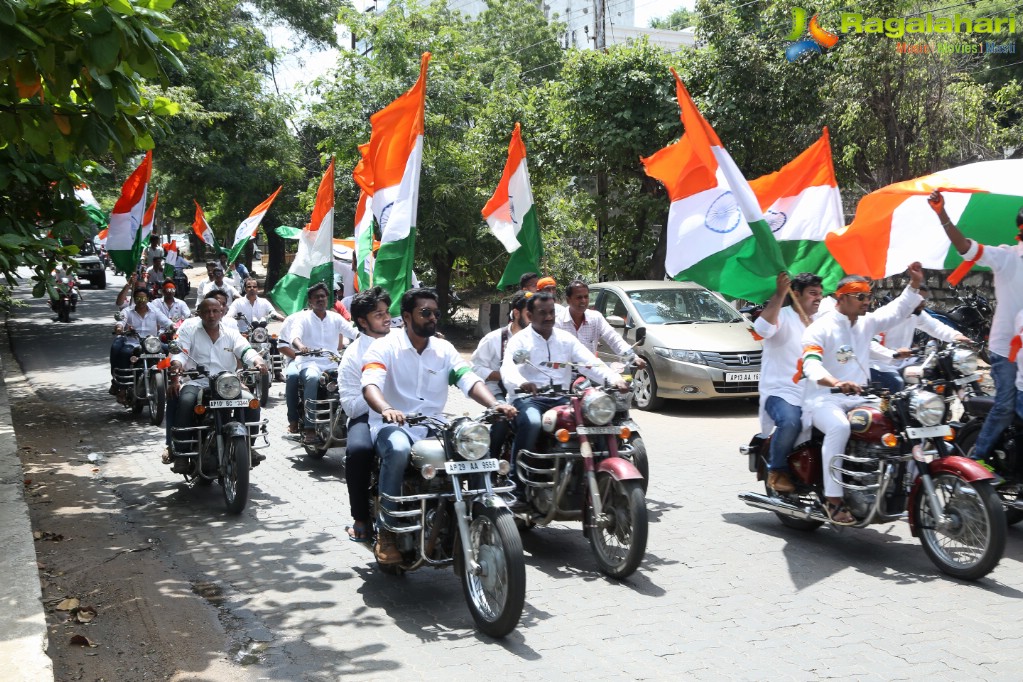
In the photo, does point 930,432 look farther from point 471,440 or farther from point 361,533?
point 361,533

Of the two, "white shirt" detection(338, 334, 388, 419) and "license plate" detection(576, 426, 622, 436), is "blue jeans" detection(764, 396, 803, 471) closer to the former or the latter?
"license plate" detection(576, 426, 622, 436)

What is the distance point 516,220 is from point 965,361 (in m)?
5.10

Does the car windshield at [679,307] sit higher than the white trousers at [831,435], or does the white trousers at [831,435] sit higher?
the car windshield at [679,307]

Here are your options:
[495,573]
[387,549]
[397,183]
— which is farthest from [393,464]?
[397,183]

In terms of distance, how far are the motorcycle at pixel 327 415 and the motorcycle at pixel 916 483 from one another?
15.4 feet

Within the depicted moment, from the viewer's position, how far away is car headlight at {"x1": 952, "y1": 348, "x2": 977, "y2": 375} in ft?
22.9

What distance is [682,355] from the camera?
501 inches

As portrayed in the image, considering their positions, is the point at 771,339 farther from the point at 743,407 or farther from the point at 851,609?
the point at 743,407

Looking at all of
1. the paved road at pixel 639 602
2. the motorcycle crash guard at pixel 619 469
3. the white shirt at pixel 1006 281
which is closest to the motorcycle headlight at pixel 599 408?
the motorcycle crash guard at pixel 619 469

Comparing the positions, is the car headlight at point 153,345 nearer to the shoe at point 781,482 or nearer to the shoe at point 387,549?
the shoe at point 387,549

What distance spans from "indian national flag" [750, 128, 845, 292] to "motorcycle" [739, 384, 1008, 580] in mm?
1927

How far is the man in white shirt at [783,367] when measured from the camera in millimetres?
6957

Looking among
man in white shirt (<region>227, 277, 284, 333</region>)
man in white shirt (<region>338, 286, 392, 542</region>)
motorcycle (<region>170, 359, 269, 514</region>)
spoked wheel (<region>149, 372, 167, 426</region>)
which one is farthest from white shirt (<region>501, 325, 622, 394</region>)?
man in white shirt (<region>227, 277, 284, 333</region>)

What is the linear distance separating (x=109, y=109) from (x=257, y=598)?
2959mm
